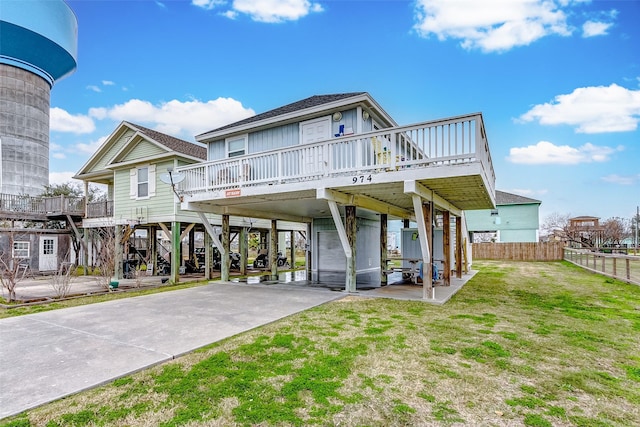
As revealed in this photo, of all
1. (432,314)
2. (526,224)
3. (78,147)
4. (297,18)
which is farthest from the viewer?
(78,147)

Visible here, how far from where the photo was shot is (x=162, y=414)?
9.04 feet

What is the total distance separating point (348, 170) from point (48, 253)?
60.4 feet

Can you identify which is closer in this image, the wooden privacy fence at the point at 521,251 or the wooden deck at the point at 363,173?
the wooden deck at the point at 363,173

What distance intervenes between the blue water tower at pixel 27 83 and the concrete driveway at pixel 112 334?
2906 cm

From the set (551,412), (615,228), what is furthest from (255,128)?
(615,228)

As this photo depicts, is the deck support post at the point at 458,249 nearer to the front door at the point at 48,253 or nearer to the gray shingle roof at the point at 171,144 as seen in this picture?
the gray shingle roof at the point at 171,144

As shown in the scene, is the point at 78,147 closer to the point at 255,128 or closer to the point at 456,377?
the point at 255,128

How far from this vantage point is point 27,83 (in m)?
28.0

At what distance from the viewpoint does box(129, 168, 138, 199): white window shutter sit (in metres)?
14.1

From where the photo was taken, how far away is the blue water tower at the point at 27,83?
26.5m

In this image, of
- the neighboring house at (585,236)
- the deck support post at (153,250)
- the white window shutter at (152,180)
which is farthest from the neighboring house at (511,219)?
the white window shutter at (152,180)

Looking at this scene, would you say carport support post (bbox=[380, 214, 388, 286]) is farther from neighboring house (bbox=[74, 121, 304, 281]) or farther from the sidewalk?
the sidewalk

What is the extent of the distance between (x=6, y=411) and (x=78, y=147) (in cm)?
4876

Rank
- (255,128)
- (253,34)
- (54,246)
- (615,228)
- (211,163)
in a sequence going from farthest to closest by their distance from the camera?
1. (615,228)
2. (54,246)
3. (253,34)
4. (255,128)
5. (211,163)
